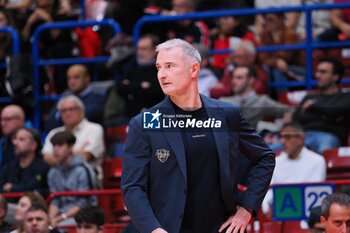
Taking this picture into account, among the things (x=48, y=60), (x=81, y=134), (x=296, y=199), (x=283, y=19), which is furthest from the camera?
(x=48, y=60)

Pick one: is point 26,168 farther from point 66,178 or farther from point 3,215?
point 3,215

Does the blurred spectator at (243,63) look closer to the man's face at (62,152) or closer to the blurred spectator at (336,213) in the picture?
the man's face at (62,152)

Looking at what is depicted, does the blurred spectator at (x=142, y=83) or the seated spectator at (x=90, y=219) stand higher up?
the blurred spectator at (x=142, y=83)

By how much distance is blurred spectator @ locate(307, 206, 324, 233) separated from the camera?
30.5 feet

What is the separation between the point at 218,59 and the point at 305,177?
364cm

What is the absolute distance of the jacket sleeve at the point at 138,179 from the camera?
22.6ft

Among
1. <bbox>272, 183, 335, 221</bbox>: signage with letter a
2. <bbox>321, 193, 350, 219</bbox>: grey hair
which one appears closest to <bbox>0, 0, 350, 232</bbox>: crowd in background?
<bbox>272, 183, 335, 221</bbox>: signage with letter a

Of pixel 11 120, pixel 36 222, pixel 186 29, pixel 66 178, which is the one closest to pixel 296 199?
pixel 36 222

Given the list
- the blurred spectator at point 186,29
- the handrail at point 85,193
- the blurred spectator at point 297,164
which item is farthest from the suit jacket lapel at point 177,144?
the blurred spectator at point 186,29

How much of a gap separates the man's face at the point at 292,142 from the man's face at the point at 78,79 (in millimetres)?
3649

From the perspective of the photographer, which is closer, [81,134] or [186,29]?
[81,134]

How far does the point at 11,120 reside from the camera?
13703 millimetres

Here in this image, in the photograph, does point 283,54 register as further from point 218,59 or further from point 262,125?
point 262,125

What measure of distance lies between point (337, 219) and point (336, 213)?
5 cm
